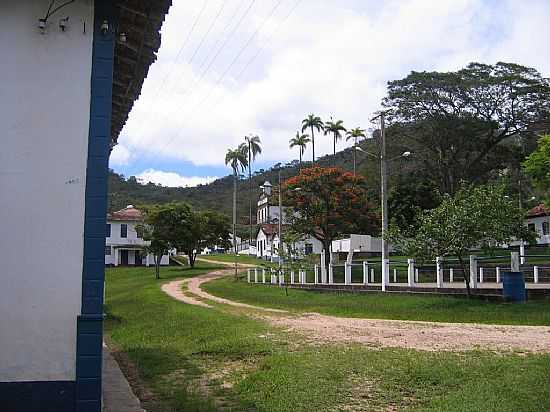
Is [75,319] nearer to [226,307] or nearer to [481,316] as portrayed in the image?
[481,316]

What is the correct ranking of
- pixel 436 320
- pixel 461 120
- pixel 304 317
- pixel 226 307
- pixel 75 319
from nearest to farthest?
1. pixel 75 319
2. pixel 436 320
3. pixel 304 317
4. pixel 226 307
5. pixel 461 120

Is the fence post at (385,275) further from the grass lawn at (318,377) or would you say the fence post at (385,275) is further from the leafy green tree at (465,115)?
the leafy green tree at (465,115)

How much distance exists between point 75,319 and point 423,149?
35340mm

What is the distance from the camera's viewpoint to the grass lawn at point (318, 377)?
25.3 feet

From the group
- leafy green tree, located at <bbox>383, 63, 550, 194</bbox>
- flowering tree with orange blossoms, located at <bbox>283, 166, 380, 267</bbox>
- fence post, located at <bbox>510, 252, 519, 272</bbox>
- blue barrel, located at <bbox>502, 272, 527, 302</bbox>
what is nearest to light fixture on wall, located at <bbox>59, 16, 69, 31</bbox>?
blue barrel, located at <bbox>502, 272, 527, 302</bbox>

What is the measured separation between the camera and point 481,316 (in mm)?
17609

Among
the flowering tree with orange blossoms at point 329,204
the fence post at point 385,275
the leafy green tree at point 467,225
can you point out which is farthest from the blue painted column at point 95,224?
the flowering tree with orange blossoms at point 329,204

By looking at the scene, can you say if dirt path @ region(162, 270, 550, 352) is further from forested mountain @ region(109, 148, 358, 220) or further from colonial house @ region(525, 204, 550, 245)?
forested mountain @ region(109, 148, 358, 220)

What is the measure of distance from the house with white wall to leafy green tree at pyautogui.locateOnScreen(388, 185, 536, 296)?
15.9 meters

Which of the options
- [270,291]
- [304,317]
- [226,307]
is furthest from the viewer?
[270,291]

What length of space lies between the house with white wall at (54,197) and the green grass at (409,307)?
1257 centimetres

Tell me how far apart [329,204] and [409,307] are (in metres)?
15.2

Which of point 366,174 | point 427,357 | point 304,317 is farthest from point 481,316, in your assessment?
point 366,174

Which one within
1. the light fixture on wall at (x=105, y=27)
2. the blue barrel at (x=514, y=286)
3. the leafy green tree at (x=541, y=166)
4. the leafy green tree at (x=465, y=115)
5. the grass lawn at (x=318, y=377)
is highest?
the leafy green tree at (x=465, y=115)
